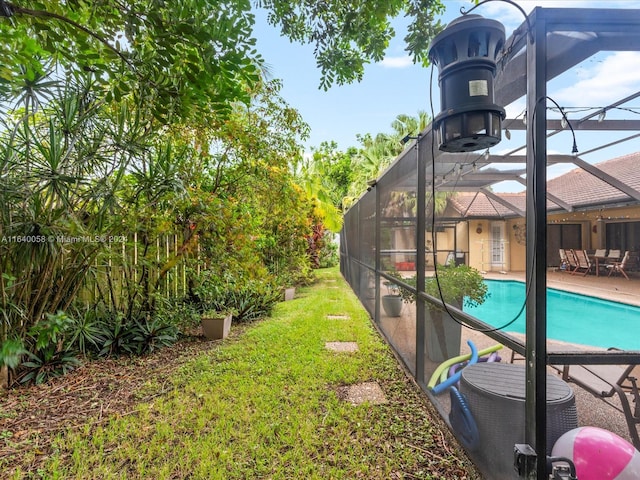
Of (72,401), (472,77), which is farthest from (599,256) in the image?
(72,401)

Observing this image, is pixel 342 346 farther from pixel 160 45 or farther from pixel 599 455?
pixel 160 45

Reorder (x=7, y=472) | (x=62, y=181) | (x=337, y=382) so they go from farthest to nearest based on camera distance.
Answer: (x=337, y=382), (x=62, y=181), (x=7, y=472)

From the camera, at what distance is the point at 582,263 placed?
5.51 feet

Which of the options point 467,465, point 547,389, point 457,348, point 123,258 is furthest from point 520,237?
point 123,258

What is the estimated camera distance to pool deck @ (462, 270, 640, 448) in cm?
153

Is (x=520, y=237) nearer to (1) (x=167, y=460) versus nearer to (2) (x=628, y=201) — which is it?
(2) (x=628, y=201)

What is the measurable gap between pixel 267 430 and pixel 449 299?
1.69 m

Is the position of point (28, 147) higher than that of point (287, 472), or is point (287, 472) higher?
point (28, 147)

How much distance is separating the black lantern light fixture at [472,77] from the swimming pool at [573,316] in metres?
0.79

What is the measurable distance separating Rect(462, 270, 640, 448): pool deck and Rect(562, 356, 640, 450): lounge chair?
0.08 metres

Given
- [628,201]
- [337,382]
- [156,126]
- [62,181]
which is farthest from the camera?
[156,126]

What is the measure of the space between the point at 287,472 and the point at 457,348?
1.54m

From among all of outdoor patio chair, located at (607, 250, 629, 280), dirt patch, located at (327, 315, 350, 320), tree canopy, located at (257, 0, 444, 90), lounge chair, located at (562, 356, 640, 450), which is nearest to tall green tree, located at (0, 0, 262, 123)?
tree canopy, located at (257, 0, 444, 90)

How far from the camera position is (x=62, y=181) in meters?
3.02
